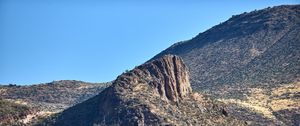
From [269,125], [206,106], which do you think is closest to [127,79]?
[206,106]

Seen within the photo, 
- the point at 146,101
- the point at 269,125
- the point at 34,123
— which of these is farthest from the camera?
the point at 269,125

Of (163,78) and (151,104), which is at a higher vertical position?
(163,78)

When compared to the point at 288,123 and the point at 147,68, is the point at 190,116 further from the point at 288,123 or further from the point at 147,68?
the point at 288,123

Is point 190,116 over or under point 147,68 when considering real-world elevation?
under

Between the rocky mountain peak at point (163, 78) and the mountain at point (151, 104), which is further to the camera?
the rocky mountain peak at point (163, 78)

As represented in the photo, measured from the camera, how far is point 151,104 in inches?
5655

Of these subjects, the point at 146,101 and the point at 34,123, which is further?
the point at 34,123

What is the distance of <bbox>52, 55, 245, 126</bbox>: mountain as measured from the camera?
14138 centimetres

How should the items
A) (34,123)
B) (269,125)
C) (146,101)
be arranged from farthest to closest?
(269,125)
(34,123)
(146,101)

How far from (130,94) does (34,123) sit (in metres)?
17.7

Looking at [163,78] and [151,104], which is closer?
[151,104]

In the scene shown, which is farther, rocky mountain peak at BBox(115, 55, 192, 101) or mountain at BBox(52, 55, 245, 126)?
rocky mountain peak at BBox(115, 55, 192, 101)

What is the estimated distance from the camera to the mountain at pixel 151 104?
141375 mm

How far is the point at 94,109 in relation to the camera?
490 feet
